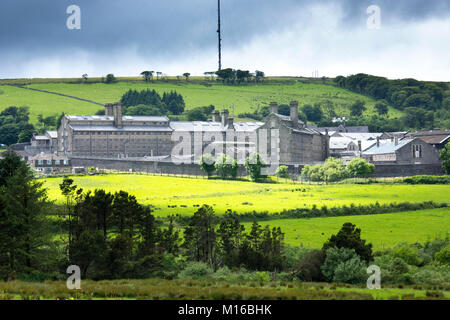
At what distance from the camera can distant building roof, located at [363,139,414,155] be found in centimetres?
11693

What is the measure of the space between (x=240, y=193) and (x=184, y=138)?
62.4m

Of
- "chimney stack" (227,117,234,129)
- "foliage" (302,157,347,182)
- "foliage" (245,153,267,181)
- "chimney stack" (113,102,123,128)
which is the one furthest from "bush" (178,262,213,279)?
"chimney stack" (227,117,234,129)

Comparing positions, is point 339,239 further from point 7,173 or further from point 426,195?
point 426,195

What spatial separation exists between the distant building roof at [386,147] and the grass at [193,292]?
88062mm

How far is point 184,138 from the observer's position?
14312cm

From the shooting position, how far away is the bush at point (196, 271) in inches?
1450

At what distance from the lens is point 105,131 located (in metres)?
135

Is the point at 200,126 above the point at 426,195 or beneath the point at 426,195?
above

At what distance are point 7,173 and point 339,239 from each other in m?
26.4

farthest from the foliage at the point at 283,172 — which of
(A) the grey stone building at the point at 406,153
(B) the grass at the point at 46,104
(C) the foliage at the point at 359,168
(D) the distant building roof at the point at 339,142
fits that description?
(B) the grass at the point at 46,104

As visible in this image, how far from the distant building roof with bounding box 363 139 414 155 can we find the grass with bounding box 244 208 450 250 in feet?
174

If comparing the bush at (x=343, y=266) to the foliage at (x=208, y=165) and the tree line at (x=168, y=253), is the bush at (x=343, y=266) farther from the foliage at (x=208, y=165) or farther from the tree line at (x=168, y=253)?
the foliage at (x=208, y=165)
